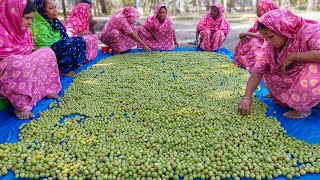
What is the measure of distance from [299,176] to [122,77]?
2.78m

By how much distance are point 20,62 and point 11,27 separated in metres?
0.52

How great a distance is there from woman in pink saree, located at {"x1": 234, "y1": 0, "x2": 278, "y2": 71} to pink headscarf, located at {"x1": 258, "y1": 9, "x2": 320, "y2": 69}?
67.1 inches

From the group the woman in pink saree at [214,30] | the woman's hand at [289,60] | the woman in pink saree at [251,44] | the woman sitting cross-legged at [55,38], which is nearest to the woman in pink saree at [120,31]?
the woman sitting cross-legged at [55,38]

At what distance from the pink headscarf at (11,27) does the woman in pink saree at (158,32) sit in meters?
3.32

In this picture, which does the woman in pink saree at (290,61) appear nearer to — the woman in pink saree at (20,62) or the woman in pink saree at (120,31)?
the woman in pink saree at (20,62)

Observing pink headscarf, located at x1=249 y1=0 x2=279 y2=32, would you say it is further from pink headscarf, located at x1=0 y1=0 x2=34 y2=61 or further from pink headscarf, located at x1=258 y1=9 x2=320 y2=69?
pink headscarf, located at x1=0 y1=0 x2=34 y2=61

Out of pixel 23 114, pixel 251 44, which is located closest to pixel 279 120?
pixel 251 44

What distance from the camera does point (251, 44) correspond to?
14.9ft

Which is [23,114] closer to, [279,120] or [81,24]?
[279,120]

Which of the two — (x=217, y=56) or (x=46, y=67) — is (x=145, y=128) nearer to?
(x=46, y=67)

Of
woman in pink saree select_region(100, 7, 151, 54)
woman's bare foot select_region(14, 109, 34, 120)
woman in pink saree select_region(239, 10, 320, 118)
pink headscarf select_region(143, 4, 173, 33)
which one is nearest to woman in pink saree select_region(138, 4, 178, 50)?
pink headscarf select_region(143, 4, 173, 33)

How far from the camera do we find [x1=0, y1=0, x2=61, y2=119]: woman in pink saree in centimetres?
268

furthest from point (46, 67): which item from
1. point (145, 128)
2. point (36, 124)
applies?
point (145, 128)

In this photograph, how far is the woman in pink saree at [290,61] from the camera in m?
2.41
